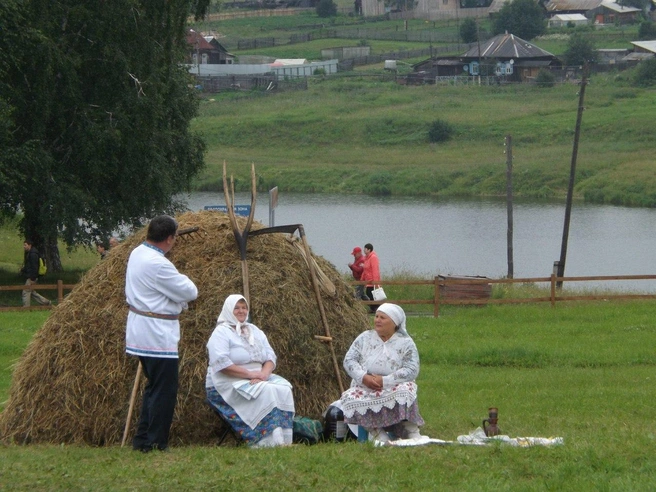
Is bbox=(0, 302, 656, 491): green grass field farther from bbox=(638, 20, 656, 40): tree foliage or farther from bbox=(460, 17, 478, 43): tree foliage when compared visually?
bbox=(460, 17, 478, 43): tree foliage

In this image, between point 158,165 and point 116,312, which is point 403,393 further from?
point 158,165

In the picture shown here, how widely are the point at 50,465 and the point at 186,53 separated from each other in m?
23.0

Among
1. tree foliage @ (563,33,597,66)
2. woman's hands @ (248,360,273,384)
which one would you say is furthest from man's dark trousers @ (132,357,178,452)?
tree foliage @ (563,33,597,66)

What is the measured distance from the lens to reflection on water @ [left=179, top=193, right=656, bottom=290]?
35688mm

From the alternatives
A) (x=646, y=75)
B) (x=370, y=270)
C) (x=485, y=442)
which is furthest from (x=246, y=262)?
(x=646, y=75)

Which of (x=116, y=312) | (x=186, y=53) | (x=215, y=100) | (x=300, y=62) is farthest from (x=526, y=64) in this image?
(x=116, y=312)

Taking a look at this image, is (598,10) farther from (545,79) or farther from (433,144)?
(433,144)

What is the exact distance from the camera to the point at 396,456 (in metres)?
7.18

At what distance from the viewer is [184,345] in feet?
31.2

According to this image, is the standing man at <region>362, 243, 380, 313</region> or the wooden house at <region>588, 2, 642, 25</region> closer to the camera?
the standing man at <region>362, 243, 380, 313</region>

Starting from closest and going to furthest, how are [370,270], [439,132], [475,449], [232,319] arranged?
[475,449] < [232,319] < [370,270] < [439,132]

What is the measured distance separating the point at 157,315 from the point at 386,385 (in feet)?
6.29

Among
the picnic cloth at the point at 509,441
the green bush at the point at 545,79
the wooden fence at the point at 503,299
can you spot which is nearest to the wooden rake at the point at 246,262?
the picnic cloth at the point at 509,441

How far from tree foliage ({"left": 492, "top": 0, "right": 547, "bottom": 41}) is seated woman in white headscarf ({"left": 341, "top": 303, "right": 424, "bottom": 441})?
111m
